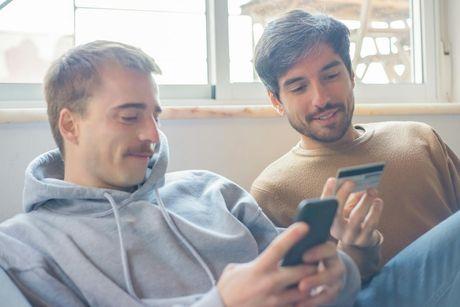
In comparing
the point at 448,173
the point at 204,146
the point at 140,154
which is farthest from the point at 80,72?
the point at 448,173

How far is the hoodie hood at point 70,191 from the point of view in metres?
0.98

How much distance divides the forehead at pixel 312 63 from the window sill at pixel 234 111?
0.26 metres

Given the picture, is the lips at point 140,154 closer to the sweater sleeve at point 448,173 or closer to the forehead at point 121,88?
the forehead at point 121,88

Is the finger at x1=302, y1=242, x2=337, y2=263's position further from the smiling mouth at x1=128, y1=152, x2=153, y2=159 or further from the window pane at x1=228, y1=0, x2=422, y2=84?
the window pane at x1=228, y1=0, x2=422, y2=84

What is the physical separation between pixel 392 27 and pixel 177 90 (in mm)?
964

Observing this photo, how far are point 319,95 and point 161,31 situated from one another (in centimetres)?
67

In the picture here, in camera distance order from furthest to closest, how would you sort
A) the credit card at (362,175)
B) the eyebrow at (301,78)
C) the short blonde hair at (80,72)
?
the eyebrow at (301,78) → the short blonde hair at (80,72) → the credit card at (362,175)

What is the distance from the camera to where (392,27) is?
207 cm

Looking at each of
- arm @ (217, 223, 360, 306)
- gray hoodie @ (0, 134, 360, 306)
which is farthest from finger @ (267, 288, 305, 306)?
gray hoodie @ (0, 134, 360, 306)

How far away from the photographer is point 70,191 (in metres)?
0.98

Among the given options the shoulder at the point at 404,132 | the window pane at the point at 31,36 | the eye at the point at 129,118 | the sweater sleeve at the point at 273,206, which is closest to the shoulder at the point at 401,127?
the shoulder at the point at 404,132

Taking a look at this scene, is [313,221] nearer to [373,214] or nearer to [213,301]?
[213,301]

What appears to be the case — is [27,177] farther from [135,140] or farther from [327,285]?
[327,285]

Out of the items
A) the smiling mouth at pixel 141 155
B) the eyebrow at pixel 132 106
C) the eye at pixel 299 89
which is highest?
the eye at pixel 299 89
